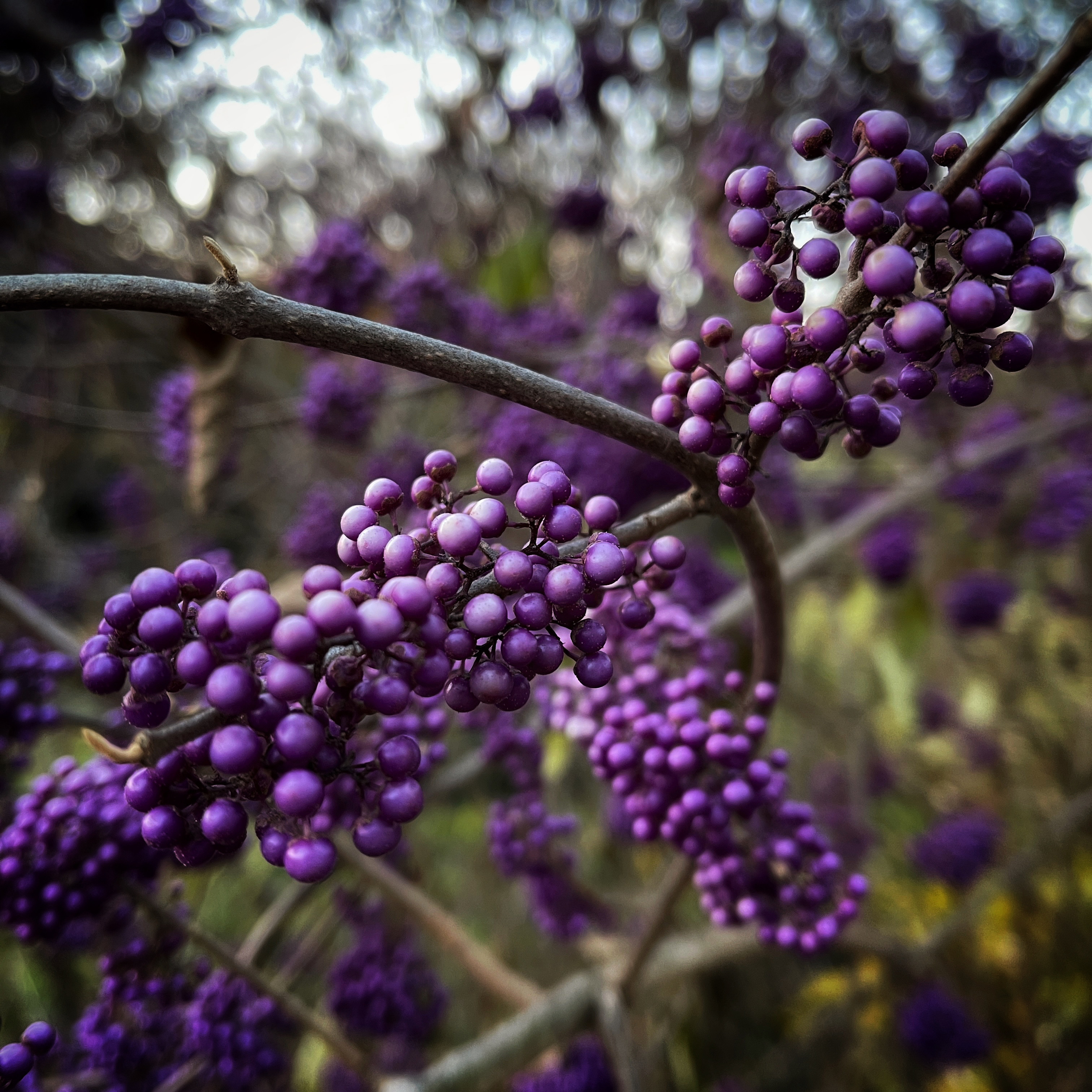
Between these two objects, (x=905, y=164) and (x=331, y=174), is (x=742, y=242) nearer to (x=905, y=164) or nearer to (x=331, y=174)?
(x=905, y=164)

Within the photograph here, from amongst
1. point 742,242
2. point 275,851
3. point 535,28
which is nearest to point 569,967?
point 275,851

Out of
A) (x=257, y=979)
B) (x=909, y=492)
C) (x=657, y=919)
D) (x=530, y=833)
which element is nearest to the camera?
(x=257, y=979)

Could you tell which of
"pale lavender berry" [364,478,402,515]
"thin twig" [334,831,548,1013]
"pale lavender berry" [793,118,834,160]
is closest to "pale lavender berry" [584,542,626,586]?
"pale lavender berry" [364,478,402,515]

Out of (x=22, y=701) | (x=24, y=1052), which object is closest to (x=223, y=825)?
(x=24, y=1052)

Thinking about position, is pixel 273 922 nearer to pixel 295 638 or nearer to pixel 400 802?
pixel 400 802

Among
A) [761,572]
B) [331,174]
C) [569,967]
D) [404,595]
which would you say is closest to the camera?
[404,595]

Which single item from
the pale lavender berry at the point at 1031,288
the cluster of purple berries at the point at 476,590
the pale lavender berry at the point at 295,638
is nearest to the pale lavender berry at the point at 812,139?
the pale lavender berry at the point at 1031,288
